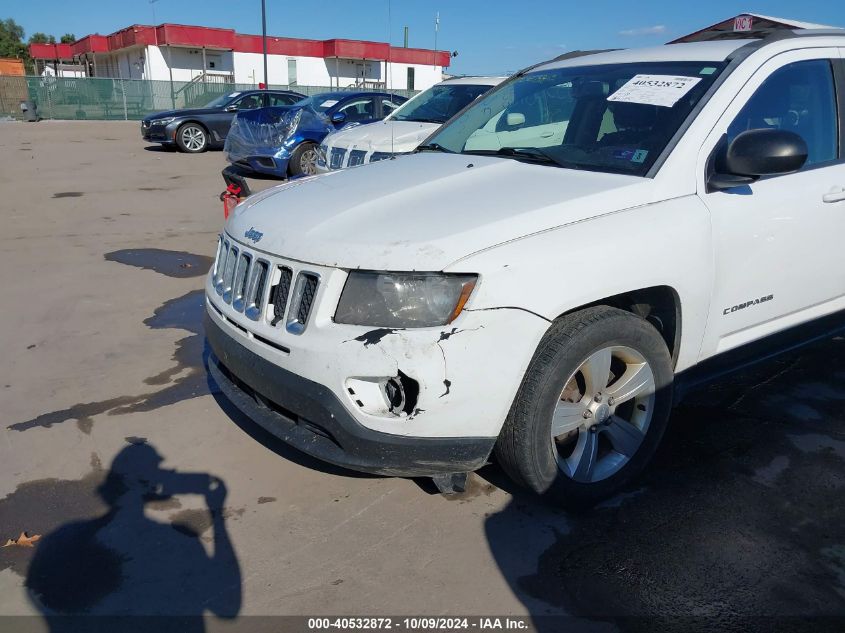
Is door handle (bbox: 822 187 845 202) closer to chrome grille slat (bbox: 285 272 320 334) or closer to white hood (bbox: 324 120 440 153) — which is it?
chrome grille slat (bbox: 285 272 320 334)

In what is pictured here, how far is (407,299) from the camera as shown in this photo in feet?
7.80

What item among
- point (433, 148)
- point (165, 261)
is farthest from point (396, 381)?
point (165, 261)

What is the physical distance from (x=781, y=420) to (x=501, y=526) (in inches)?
75.7

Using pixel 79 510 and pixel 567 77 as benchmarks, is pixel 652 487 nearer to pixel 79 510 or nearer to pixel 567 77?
pixel 567 77

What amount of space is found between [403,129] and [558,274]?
616cm

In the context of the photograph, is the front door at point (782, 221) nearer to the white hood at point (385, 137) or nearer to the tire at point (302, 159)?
the white hood at point (385, 137)

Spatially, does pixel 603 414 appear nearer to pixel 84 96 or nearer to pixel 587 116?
pixel 587 116

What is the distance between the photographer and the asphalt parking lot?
2.44 m

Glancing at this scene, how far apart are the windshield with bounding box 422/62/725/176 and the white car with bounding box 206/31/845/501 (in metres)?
0.02

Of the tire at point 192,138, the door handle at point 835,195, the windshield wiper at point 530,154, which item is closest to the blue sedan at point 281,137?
the tire at point 192,138

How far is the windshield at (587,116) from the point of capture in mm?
3090

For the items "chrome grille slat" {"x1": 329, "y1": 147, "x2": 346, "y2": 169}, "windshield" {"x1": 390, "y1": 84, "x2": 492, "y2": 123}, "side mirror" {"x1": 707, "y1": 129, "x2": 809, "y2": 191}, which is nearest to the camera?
"side mirror" {"x1": 707, "y1": 129, "x2": 809, "y2": 191}

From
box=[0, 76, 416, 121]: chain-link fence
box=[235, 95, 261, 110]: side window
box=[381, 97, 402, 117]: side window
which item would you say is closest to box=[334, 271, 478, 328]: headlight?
box=[381, 97, 402, 117]: side window

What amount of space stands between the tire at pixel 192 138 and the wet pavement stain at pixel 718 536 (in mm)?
16067
